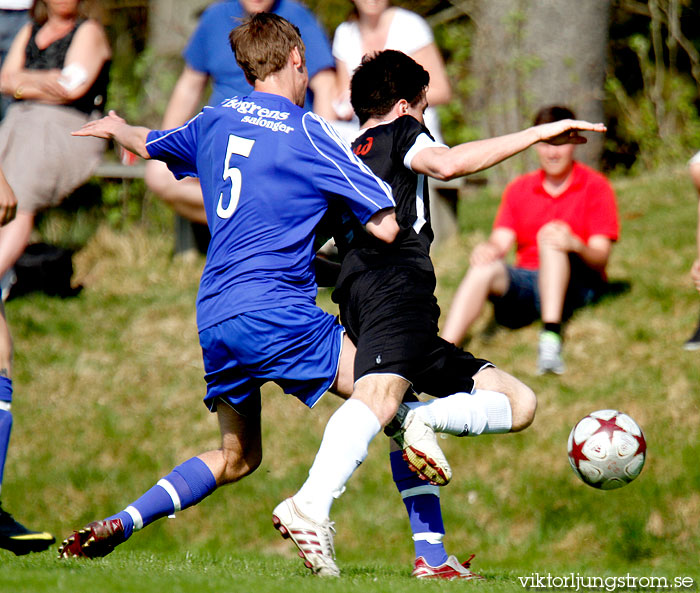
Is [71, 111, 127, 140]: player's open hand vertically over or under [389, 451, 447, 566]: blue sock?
over

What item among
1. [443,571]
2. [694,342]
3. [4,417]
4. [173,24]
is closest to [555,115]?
[694,342]

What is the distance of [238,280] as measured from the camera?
4359mm

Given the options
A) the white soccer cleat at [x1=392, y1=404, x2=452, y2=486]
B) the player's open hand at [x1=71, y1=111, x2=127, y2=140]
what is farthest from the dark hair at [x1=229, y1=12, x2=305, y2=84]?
the white soccer cleat at [x1=392, y1=404, x2=452, y2=486]

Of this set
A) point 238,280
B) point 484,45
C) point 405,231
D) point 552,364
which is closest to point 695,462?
point 552,364

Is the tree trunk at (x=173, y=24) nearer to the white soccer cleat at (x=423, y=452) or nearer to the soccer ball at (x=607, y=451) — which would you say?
the soccer ball at (x=607, y=451)

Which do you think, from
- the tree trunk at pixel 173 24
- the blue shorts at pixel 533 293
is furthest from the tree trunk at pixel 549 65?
the blue shorts at pixel 533 293

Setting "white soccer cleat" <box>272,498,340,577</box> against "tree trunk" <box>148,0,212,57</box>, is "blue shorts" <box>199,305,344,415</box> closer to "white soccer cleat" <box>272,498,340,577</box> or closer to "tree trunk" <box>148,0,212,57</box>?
"white soccer cleat" <box>272,498,340,577</box>

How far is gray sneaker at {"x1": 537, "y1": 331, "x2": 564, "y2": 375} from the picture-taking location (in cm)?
729

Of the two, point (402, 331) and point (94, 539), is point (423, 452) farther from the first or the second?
point (94, 539)

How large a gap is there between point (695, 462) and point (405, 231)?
3.14m

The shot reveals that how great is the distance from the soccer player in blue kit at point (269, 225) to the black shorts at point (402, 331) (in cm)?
14

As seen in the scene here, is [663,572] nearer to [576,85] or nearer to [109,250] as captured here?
[109,250]

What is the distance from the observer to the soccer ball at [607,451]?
198 inches

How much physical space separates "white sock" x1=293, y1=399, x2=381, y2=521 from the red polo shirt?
12.9 feet
